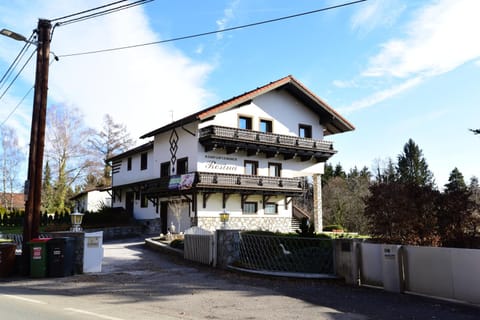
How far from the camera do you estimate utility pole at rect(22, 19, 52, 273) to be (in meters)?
13.8

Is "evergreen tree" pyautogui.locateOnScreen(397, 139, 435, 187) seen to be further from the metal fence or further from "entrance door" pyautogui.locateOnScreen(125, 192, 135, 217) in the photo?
the metal fence

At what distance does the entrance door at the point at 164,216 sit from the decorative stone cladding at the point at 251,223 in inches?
188

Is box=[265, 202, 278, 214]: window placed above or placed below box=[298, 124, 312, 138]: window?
below

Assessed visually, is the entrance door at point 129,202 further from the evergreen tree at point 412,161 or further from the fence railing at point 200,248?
the evergreen tree at point 412,161

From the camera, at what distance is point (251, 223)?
2802cm

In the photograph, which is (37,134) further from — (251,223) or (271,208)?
(271,208)

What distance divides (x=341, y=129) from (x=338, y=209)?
11735mm

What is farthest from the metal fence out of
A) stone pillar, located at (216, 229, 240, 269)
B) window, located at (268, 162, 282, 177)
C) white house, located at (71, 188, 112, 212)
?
white house, located at (71, 188, 112, 212)

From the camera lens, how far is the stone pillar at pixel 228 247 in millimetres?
13672

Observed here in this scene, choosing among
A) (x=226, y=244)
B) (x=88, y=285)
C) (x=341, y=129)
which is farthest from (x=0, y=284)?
(x=341, y=129)

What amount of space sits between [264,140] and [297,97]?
5.89 meters

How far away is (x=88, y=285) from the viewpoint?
1105 cm

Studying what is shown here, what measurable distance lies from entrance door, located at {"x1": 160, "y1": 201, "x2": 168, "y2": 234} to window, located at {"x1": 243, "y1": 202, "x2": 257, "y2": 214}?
596 centimetres

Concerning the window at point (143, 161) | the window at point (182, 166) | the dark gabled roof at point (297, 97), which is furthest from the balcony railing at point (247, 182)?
the window at point (143, 161)
